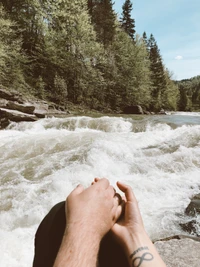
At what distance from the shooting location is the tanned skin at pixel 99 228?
107 centimetres

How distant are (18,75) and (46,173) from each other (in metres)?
14.0

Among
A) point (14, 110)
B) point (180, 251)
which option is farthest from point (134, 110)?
point (180, 251)

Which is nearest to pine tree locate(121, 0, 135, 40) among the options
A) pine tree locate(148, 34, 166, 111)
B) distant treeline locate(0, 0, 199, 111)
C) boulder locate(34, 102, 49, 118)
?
pine tree locate(148, 34, 166, 111)

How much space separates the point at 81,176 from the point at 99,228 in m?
3.18

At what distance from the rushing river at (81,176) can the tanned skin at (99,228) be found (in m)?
1.51

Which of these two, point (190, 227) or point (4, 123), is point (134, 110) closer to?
point (4, 123)

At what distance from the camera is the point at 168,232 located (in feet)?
9.13

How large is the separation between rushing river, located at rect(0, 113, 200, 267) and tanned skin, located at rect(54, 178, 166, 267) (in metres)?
1.51

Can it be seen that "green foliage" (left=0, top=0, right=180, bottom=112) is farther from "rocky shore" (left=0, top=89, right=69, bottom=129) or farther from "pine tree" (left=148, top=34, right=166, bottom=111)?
"pine tree" (left=148, top=34, right=166, bottom=111)

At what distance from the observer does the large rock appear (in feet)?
6.02

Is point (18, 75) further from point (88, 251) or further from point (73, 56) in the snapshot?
point (88, 251)

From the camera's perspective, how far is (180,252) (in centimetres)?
201

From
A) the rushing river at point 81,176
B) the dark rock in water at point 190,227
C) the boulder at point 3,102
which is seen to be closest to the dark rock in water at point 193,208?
the rushing river at point 81,176

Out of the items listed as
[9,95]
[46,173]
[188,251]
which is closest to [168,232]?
[188,251]
